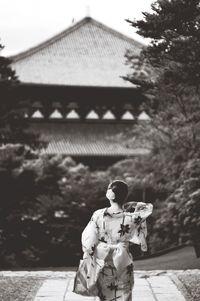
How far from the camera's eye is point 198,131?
1384 centimetres

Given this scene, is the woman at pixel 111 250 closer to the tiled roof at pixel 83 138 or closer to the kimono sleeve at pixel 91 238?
the kimono sleeve at pixel 91 238

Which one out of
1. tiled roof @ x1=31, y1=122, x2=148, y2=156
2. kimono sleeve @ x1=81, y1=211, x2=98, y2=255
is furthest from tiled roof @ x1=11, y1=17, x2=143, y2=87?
kimono sleeve @ x1=81, y1=211, x2=98, y2=255

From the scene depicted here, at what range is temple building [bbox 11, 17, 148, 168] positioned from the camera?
101ft

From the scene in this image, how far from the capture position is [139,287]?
9.82 metres

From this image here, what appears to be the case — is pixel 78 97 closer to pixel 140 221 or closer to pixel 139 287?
pixel 139 287

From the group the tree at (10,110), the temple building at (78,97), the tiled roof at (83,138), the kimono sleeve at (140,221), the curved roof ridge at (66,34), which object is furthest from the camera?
the curved roof ridge at (66,34)

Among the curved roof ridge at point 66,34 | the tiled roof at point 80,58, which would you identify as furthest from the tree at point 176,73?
the curved roof ridge at point 66,34

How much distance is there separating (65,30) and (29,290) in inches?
1063

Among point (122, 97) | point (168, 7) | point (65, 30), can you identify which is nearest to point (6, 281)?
point (168, 7)

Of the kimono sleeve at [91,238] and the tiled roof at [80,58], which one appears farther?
the tiled roof at [80,58]

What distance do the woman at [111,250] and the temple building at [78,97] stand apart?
74.5 feet

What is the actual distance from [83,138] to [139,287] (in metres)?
21.3

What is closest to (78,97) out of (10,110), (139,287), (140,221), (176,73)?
(10,110)

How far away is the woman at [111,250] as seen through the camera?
700 centimetres
